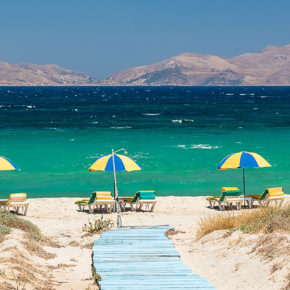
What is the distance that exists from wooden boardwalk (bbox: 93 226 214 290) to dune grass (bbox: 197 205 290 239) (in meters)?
1.19

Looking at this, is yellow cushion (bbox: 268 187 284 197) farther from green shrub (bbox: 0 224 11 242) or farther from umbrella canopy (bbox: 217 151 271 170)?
green shrub (bbox: 0 224 11 242)

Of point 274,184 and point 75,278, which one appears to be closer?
point 75,278

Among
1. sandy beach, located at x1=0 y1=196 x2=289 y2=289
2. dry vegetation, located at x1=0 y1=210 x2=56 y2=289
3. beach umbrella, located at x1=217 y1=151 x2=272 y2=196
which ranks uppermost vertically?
beach umbrella, located at x1=217 y1=151 x2=272 y2=196

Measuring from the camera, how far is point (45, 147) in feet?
123

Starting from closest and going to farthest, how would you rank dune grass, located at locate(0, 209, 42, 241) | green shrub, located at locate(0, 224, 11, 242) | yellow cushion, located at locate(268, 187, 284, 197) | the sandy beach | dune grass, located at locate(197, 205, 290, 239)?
the sandy beach < dune grass, located at locate(197, 205, 290, 239) < green shrub, located at locate(0, 224, 11, 242) < dune grass, located at locate(0, 209, 42, 241) < yellow cushion, located at locate(268, 187, 284, 197)

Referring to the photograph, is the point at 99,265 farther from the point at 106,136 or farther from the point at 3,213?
the point at 106,136

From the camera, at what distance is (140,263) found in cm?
899

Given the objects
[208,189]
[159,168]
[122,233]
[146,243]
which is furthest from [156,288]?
[159,168]

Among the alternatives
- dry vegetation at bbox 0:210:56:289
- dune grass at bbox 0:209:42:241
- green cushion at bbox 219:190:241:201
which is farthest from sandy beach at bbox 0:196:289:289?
green cushion at bbox 219:190:241:201

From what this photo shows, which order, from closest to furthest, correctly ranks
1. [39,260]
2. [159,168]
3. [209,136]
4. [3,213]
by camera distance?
[39,260] < [3,213] < [159,168] < [209,136]

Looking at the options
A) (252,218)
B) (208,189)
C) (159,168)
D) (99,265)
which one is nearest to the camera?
(99,265)

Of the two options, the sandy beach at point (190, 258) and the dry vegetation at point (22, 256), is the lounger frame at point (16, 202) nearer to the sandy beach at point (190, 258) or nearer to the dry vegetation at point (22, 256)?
the sandy beach at point (190, 258)

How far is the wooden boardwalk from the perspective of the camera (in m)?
7.85

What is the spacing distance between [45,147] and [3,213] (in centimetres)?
2543
